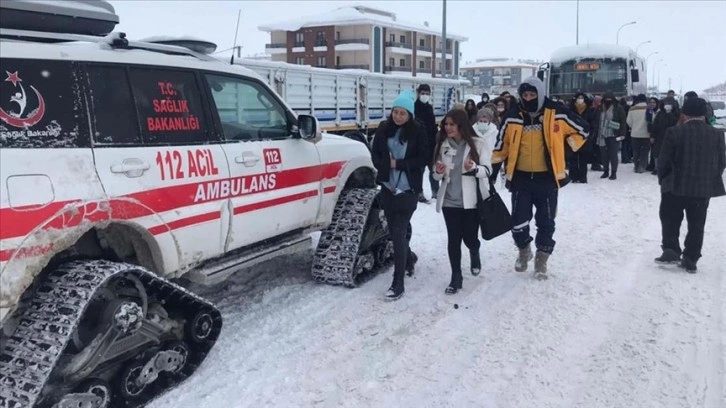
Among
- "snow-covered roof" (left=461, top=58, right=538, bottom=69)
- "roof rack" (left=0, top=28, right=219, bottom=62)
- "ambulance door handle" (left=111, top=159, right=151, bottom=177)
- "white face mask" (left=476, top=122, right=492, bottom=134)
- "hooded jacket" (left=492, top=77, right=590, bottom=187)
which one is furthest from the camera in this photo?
"snow-covered roof" (left=461, top=58, right=538, bottom=69)

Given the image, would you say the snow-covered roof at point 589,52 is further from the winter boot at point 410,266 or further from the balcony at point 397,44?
the balcony at point 397,44

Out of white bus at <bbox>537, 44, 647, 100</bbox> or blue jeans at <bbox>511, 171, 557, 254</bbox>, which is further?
white bus at <bbox>537, 44, 647, 100</bbox>

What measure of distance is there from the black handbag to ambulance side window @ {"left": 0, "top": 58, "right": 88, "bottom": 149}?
3.52 metres

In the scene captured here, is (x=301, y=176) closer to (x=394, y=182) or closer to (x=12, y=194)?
(x=394, y=182)

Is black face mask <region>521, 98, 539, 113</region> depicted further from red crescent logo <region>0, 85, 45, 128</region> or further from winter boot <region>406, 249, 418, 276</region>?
red crescent logo <region>0, 85, 45, 128</region>

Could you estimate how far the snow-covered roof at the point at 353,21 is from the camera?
57062 millimetres

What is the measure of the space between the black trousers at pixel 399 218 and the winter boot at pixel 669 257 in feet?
9.56

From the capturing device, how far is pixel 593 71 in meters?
20.6

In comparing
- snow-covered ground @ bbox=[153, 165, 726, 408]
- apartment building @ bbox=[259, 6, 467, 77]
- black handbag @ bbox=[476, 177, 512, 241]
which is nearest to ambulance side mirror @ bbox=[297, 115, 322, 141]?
snow-covered ground @ bbox=[153, 165, 726, 408]

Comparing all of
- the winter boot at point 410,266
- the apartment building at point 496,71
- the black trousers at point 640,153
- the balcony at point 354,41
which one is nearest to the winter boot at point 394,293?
the winter boot at point 410,266

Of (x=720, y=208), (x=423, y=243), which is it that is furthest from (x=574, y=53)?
(x=423, y=243)

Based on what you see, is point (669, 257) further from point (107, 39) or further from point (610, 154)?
point (610, 154)

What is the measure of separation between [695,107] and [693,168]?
24.1 inches

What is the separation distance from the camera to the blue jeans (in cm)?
634
